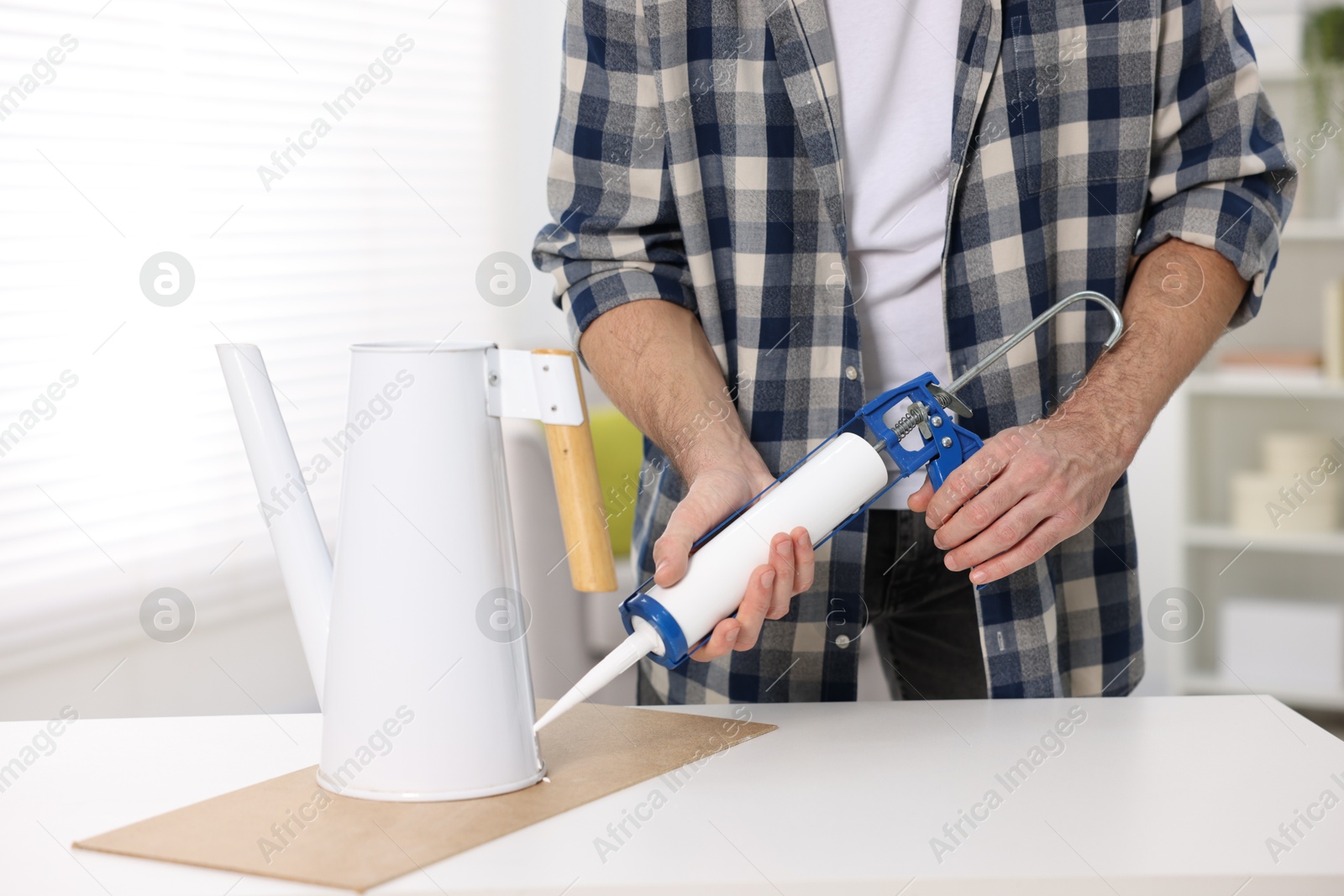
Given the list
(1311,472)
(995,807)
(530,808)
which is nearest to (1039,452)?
(995,807)

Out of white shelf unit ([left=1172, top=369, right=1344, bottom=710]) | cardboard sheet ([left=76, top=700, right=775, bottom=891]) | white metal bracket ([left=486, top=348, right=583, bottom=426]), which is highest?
white metal bracket ([left=486, top=348, right=583, bottom=426])

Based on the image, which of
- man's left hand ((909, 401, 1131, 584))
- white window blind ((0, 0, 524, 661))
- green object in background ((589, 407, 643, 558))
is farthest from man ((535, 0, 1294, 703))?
green object in background ((589, 407, 643, 558))


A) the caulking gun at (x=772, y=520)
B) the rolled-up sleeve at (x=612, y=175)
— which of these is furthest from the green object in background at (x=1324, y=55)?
the caulking gun at (x=772, y=520)

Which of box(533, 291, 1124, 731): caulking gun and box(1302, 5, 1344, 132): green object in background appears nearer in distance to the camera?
box(533, 291, 1124, 731): caulking gun

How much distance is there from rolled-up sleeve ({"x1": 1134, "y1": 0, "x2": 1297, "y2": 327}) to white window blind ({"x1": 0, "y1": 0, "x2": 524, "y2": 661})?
170 centimetres

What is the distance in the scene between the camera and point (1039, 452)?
2.78 ft

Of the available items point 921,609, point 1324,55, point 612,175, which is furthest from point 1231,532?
point 612,175

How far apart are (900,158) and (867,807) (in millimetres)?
591

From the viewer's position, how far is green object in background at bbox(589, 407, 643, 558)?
2793mm

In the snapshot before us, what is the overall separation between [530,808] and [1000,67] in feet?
2.34

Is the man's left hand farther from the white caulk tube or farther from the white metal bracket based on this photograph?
the white metal bracket

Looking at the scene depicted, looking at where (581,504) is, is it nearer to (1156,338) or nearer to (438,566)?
(438,566)

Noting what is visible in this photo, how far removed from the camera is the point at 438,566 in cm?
65

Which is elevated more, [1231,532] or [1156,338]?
[1156,338]
